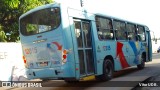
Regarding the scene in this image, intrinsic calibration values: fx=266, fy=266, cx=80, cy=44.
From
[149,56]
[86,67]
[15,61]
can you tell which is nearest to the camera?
[86,67]

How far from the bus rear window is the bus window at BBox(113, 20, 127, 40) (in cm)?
437

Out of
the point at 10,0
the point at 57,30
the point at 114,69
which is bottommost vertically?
the point at 114,69

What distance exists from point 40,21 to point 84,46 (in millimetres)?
1862

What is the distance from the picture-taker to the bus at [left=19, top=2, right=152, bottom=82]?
29.6ft

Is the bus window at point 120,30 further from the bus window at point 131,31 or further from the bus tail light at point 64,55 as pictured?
the bus tail light at point 64,55

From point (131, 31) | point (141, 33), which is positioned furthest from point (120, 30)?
point (141, 33)

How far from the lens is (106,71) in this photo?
451 inches

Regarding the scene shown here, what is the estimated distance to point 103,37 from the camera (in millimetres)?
11594

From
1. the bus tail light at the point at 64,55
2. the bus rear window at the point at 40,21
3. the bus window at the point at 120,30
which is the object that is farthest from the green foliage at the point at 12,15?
the bus tail light at the point at 64,55

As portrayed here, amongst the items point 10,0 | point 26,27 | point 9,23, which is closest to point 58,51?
point 26,27

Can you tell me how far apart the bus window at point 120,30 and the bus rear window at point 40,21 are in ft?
14.3

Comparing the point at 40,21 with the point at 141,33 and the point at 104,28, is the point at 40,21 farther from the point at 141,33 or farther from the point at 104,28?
the point at 141,33

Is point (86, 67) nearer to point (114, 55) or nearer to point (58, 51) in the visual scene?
point (58, 51)

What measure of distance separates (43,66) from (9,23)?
9.62m
